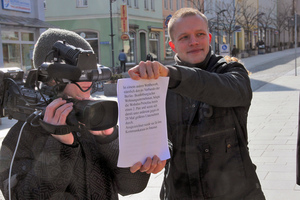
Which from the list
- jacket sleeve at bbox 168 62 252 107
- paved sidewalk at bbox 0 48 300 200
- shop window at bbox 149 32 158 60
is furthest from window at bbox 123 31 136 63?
jacket sleeve at bbox 168 62 252 107

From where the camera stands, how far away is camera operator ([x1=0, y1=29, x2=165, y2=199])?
162cm

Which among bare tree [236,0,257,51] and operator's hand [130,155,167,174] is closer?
operator's hand [130,155,167,174]

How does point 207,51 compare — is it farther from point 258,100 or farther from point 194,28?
point 258,100

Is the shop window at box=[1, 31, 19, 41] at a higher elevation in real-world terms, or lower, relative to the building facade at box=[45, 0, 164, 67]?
lower

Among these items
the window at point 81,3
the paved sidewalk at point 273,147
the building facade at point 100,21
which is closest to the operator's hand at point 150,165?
the paved sidewalk at point 273,147

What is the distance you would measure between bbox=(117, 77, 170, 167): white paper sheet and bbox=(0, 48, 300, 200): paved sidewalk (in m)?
3.22

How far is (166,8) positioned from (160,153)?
40810 mm

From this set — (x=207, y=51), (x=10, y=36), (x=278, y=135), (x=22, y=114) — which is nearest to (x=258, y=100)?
(x=278, y=135)

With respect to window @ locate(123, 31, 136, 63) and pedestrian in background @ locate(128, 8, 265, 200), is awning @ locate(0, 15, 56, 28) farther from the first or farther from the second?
pedestrian in background @ locate(128, 8, 265, 200)

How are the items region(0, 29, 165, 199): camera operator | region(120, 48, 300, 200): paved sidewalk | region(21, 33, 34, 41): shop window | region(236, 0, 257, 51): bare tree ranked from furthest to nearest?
region(236, 0, 257, 51): bare tree, region(21, 33, 34, 41): shop window, region(120, 48, 300, 200): paved sidewalk, region(0, 29, 165, 199): camera operator

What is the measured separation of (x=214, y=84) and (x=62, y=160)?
74 cm

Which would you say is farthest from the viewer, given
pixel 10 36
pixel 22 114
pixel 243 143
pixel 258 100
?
pixel 10 36

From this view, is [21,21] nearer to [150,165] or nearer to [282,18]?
[150,165]

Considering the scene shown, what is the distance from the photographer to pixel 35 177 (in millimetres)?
1645
